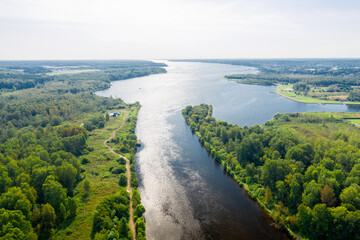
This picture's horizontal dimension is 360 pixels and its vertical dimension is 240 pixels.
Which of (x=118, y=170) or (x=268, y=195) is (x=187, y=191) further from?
(x=118, y=170)

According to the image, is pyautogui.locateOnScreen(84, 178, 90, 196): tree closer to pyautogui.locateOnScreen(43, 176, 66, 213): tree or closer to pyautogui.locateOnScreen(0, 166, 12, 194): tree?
pyautogui.locateOnScreen(43, 176, 66, 213): tree

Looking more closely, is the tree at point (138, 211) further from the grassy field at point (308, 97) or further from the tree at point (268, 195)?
the grassy field at point (308, 97)

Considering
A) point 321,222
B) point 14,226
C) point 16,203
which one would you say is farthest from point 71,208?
point 321,222

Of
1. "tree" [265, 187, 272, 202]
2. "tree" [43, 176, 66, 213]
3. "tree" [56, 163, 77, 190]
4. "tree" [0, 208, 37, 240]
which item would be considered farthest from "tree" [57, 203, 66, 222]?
"tree" [265, 187, 272, 202]

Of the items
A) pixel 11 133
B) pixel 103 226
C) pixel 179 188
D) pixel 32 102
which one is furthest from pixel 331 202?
pixel 32 102

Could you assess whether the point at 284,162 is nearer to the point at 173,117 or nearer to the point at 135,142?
the point at 135,142
